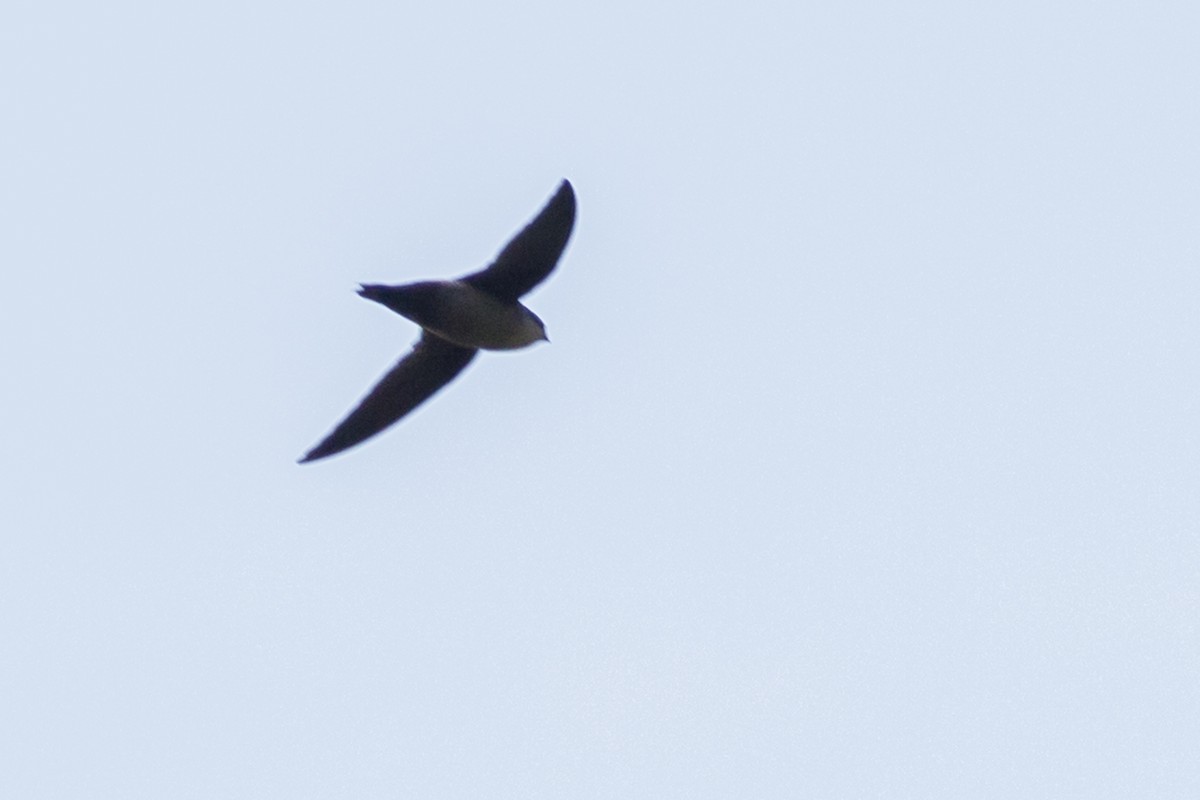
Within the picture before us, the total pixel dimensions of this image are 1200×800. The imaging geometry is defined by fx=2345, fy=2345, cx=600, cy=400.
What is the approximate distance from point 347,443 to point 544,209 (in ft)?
6.85

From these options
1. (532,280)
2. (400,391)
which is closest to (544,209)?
(532,280)

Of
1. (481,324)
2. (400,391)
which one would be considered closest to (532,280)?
(481,324)

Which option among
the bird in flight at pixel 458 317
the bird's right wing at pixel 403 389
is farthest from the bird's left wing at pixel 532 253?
the bird's right wing at pixel 403 389

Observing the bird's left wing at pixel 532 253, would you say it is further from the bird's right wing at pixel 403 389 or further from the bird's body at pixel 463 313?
the bird's right wing at pixel 403 389

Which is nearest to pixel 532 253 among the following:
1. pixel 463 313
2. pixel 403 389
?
pixel 463 313

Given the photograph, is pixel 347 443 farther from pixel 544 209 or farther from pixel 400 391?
pixel 544 209

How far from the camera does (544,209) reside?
1313 cm

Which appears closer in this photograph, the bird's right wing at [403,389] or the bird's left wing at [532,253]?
the bird's left wing at [532,253]

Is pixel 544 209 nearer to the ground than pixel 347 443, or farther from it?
farther from it

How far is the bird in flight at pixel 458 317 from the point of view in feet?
43.1

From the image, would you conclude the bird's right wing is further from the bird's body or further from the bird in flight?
the bird's body

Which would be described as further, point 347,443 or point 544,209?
point 347,443

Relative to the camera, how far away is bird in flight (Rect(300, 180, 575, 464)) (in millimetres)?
13148

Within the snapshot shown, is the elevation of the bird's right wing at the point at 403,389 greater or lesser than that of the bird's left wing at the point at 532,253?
lesser
